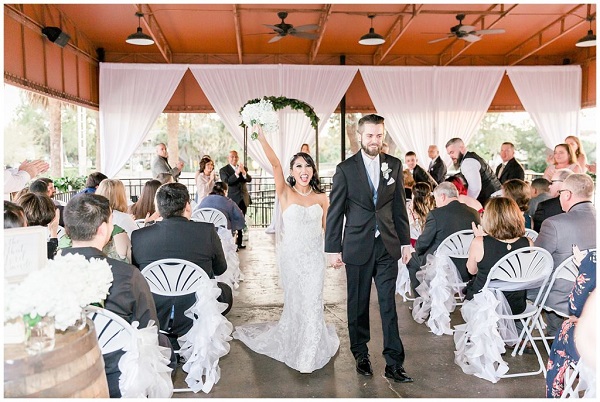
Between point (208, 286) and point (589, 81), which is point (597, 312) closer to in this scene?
point (208, 286)

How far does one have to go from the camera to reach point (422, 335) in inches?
188

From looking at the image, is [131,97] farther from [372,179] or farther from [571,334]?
[571,334]

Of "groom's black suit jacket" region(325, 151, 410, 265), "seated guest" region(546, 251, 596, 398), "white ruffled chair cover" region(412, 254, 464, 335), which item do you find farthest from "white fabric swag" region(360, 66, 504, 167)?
"seated guest" region(546, 251, 596, 398)

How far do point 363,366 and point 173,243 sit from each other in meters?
1.50

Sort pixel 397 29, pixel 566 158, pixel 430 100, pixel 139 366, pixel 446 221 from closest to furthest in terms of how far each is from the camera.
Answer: pixel 139 366 → pixel 446 221 → pixel 566 158 → pixel 397 29 → pixel 430 100

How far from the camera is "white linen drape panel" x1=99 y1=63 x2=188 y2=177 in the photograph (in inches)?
472

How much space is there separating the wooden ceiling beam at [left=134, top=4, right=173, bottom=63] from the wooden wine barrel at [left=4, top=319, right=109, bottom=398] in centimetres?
820

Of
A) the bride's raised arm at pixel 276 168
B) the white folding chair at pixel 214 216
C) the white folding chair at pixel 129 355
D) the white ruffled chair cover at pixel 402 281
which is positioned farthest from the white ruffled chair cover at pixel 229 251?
the white folding chair at pixel 129 355

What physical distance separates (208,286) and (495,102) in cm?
1198

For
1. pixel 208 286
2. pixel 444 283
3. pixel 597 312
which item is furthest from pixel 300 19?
pixel 597 312

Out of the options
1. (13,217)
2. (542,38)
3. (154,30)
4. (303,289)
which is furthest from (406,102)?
(13,217)

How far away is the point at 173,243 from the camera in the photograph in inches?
144

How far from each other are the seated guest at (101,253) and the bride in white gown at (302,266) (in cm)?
168

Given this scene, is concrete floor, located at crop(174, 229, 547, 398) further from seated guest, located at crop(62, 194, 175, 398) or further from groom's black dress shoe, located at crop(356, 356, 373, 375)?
seated guest, located at crop(62, 194, 175, 398)
